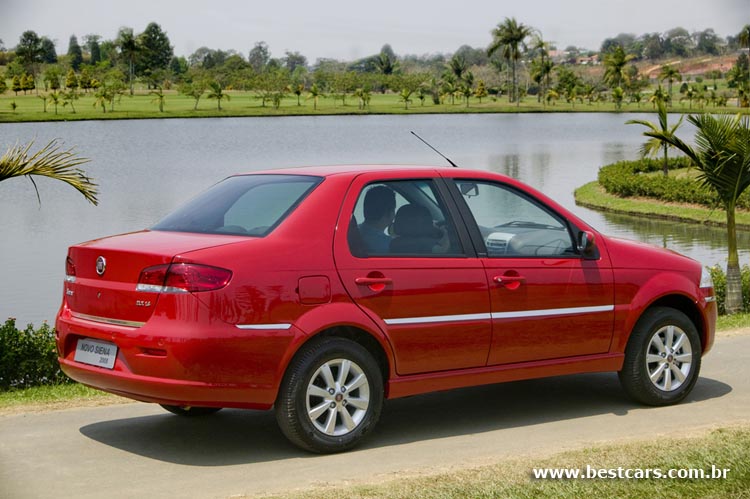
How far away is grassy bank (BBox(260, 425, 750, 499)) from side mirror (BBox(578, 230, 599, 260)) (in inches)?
58.6

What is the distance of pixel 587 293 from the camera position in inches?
313

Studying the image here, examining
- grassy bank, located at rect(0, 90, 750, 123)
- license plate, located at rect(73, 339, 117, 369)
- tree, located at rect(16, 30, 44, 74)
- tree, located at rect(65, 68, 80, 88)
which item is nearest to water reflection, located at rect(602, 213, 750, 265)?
tree, located at rect(16, 30, 44, 74)

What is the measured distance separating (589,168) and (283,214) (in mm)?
56781

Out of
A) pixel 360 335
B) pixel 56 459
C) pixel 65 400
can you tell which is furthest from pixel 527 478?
pixel 65 400

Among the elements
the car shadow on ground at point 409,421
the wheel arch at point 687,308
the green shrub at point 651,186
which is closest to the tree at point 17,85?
the green shrub at point 651,186

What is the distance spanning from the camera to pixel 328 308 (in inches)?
267

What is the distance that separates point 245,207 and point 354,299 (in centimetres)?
99

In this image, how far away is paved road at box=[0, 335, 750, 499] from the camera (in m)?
6.42

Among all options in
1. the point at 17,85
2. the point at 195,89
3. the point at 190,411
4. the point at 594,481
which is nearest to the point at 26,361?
the point at 190,411

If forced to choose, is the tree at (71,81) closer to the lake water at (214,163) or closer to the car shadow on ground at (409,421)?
the lake water at (214,163)

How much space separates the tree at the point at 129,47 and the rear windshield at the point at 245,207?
184866mm

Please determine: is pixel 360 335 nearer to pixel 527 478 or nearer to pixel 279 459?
pixel 279 459

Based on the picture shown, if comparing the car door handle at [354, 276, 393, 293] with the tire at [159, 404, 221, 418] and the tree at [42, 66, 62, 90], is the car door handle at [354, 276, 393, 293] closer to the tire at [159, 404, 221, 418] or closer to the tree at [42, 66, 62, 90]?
the tire at [159, 404, 221, 418]

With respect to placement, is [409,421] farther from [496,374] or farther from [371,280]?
[371,280]
